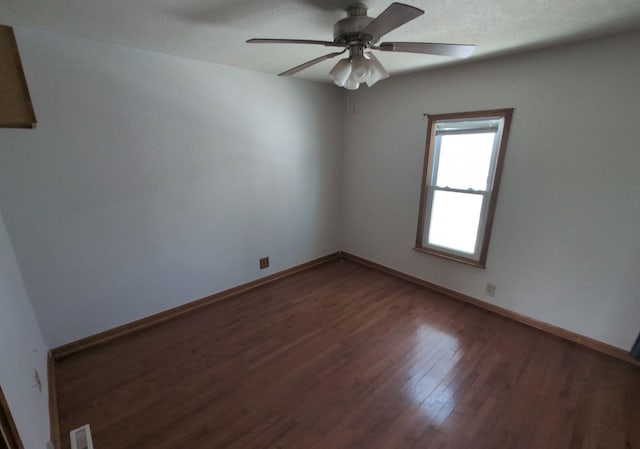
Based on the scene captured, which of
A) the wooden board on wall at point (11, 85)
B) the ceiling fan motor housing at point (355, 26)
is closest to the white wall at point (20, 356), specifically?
the wooden board on wall at point (11, 85)

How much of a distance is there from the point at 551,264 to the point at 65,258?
3.78m

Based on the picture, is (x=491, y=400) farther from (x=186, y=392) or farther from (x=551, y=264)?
(x=186, y=392)

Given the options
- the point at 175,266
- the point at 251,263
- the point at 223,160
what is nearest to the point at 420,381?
the point at 251,263

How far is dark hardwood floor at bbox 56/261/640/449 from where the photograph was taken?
1540 millimetres

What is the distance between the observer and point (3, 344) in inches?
42.3

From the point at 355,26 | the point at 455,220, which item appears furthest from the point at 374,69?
the point at 455,220

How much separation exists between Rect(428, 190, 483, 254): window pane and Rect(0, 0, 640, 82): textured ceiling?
1.27 meters

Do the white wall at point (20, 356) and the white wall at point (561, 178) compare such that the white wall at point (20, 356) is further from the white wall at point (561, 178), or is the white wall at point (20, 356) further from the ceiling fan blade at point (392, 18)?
the white wall at point (561, 178)

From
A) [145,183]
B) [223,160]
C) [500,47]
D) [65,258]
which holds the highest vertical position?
[500,47]

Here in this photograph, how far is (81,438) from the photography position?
1497mm

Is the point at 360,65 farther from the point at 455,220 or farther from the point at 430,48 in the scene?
the point at 455,220

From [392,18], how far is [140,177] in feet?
6.89

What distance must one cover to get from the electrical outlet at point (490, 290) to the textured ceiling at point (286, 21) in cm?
200

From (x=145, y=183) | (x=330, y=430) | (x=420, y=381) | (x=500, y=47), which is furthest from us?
(x=145, y=183)
